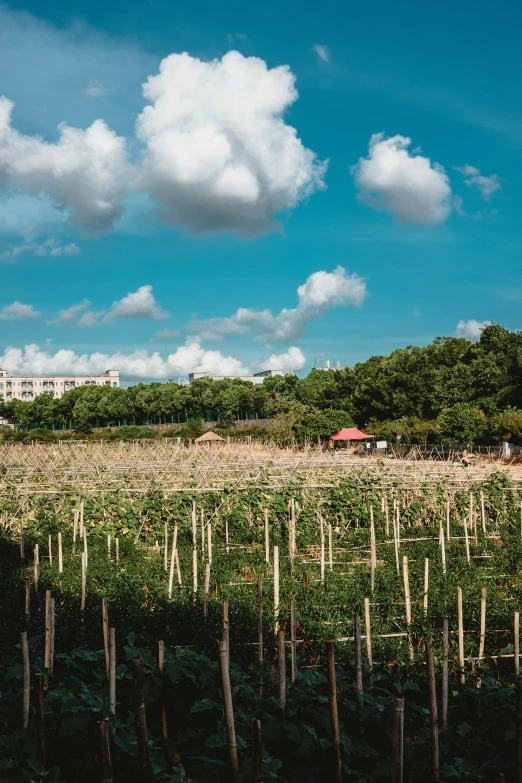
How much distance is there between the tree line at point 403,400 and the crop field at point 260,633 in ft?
67.0

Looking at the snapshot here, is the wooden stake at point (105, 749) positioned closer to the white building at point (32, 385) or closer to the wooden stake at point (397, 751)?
the wooden stake at point (397, 751)

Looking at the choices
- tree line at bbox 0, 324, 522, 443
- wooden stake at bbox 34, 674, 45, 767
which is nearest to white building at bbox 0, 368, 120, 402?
tree line at bbox 0, 324, 522, 443

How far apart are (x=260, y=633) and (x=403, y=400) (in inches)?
1550

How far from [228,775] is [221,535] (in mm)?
9805

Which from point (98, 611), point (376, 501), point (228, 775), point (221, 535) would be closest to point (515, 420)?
point (376, 501)

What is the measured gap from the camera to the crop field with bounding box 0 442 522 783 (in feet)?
10.4

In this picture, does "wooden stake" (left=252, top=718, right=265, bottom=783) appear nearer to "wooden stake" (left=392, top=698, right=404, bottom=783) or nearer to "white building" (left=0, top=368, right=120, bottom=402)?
"wooden stake" (left=392, top=698, right=404, bottom=783)

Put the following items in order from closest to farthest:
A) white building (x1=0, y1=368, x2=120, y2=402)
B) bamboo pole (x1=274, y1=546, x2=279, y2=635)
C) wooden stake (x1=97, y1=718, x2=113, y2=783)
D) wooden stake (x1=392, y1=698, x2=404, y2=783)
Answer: wooden stake (x1=97, y1=718, x2=113, y2=783) < wooden stake (x1=392, y1=698, x2=404, y2=783) < bamboo pole (x1=274, y1=546, x2=279, y2=635) < white building (x1=0, y1=368, x2=120, y2=402)

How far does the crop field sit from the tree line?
2042 centimetres

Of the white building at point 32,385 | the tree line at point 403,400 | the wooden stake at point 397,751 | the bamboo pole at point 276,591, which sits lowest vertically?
the bamboo pole at point 276,591

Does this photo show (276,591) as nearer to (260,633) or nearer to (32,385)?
(260,633)

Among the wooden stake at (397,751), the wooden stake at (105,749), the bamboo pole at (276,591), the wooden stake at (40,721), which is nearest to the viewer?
the wooden stake at (105,749)

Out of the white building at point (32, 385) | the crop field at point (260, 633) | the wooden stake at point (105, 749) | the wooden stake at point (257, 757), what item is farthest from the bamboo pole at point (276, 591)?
the white building at point (32, 385)

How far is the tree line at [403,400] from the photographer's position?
33312 millimetres
